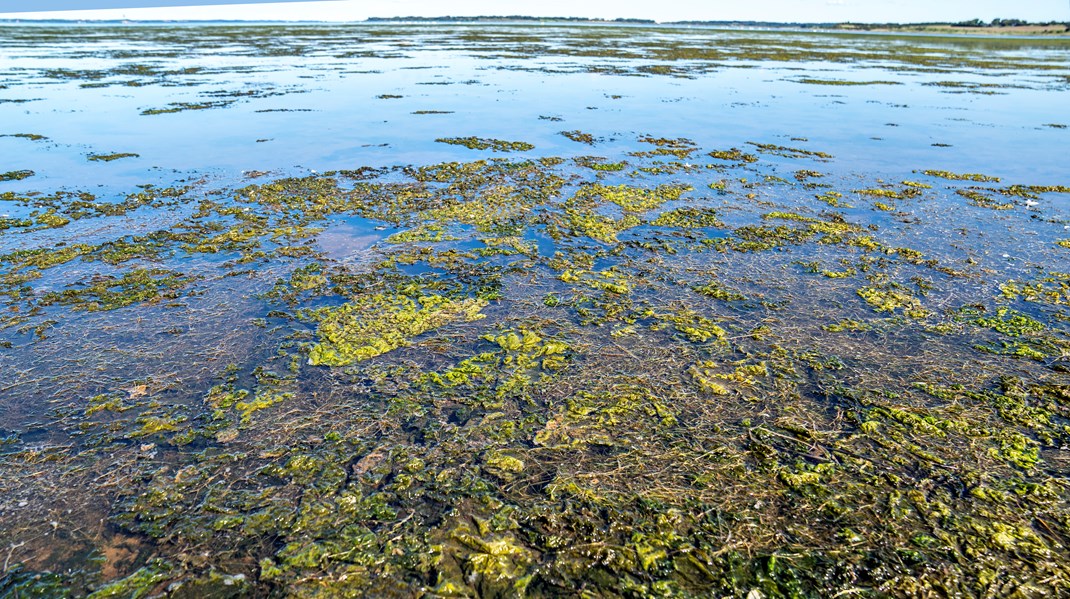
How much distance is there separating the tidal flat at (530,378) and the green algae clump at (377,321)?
0.17 ft

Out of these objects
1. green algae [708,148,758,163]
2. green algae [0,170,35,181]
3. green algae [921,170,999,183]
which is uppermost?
green algae [921,170,999,183]

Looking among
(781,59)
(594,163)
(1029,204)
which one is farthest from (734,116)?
(781,59)

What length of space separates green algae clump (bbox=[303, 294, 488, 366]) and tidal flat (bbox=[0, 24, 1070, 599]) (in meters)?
0.05

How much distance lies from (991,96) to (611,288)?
99.8 ft

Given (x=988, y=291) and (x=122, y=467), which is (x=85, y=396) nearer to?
(x=122, y=467)

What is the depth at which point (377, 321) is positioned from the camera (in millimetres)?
7051

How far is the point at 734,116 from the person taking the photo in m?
22.3

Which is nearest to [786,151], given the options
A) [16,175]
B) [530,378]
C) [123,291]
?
[530,378]

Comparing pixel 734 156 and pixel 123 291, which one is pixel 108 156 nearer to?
→ pixel 123 291

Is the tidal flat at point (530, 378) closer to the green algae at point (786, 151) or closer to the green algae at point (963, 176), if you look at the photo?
the green algae at point (963, 176)

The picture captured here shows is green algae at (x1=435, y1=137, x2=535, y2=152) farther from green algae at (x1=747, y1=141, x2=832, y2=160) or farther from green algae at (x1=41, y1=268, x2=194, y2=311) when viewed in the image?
green algae at (x1=41, y1=268, x2=194, y2=311)

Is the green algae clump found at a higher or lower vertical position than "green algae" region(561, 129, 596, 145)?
lower

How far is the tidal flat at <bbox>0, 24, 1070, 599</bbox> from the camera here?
402 cm

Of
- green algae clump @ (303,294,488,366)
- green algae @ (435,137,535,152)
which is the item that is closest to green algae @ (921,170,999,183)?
green algae @ (435,137,535,152)
